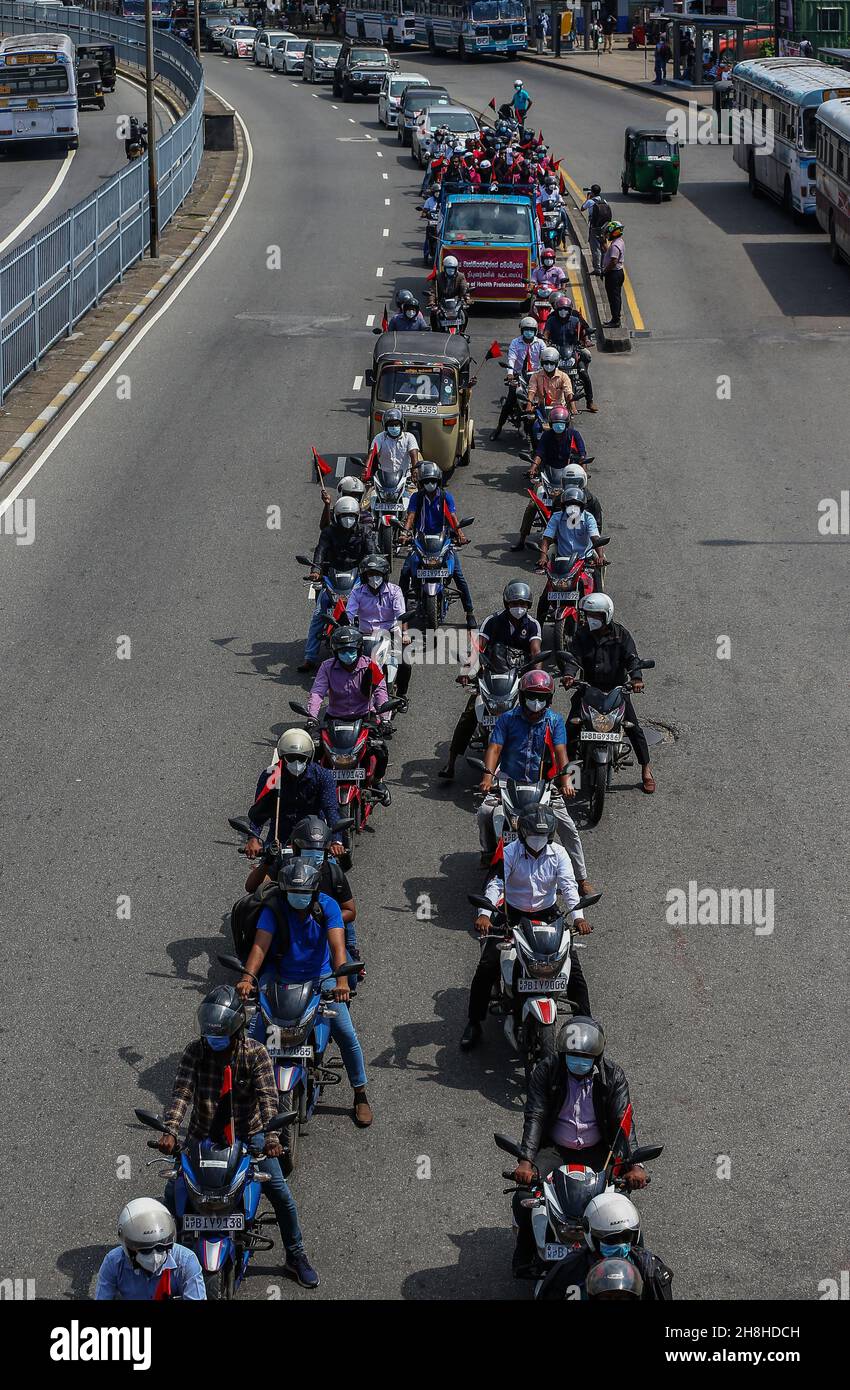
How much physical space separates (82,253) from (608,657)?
20.5 meters

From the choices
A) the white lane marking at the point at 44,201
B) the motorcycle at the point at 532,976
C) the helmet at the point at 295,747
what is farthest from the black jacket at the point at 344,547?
the white lane marking at the point at 44,201

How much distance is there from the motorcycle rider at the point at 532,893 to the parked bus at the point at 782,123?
3165cm

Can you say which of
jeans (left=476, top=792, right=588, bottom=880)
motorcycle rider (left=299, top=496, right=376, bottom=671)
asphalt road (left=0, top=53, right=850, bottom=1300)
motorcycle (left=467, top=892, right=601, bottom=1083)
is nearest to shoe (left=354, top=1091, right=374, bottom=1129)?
asphalt road (left=0, top=53, right=850, bottom=1300)

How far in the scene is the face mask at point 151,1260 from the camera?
891 cm

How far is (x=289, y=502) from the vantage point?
25.2m

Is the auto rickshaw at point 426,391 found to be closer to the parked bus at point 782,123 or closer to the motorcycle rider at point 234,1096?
the motorcycle rider at point 234,1096

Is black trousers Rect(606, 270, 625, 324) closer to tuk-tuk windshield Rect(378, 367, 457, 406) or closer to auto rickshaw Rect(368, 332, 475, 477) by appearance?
auto rickshaw Rect(368, 332, 475, 477)

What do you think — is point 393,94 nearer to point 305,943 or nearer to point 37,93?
point 37,93

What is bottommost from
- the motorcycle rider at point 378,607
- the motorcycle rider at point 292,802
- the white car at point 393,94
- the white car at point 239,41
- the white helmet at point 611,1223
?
the white helmet at point 611,1223

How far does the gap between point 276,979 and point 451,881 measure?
3.81 metres

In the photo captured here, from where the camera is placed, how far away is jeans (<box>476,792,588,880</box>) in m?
13.7

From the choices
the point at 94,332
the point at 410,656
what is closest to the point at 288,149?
the point at 94,332

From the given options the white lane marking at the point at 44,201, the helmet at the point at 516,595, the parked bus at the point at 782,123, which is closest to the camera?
the helmet at the point at 516,595

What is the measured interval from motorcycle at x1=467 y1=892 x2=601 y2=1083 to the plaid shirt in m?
2.41
